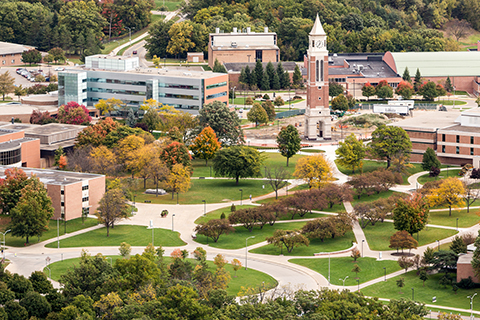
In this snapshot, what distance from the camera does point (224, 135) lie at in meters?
145

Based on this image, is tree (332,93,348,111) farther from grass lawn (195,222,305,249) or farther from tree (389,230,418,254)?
tree (389,230,418,254)

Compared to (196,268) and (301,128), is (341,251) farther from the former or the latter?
(301,128)

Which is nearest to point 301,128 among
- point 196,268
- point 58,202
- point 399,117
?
point 399,117

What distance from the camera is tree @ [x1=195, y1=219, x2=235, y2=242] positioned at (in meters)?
105

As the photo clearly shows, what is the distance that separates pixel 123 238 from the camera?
351 ft

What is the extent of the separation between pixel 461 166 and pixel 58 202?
200 feet

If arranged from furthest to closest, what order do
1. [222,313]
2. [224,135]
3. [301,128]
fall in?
[301,128], [224,135], [222,313]

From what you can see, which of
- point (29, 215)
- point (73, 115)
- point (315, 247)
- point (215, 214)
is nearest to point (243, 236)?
point (215, 214)

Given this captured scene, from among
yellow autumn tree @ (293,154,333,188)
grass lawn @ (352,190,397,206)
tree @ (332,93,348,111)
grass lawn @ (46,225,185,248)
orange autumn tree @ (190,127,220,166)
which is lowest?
grass lawn @ (46,225,185,248)

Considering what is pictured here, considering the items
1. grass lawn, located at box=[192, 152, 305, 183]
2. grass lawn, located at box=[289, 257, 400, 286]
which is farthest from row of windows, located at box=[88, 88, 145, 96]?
grass lawn, located at box=[289, 257, 400, 286]

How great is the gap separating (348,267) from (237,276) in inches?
488

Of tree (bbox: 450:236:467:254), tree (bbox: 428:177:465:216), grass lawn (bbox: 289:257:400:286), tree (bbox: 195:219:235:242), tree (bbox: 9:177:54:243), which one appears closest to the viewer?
grass lawn (bbox: 289:257:400:286)

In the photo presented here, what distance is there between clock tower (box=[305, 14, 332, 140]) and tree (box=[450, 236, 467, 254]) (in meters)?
62.6

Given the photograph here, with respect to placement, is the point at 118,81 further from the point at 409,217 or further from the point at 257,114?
the point at 409,217
